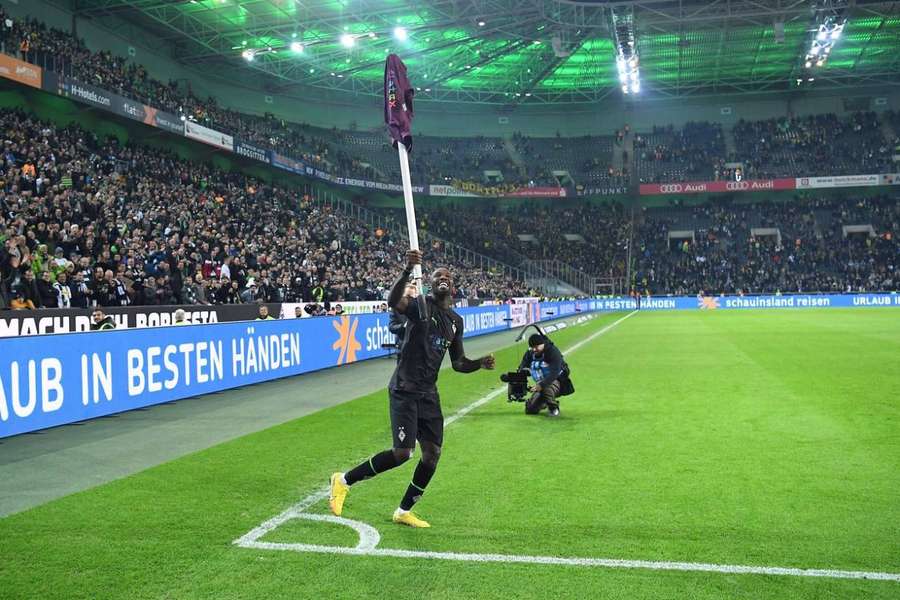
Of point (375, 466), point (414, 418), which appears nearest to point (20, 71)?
point (375, 466)

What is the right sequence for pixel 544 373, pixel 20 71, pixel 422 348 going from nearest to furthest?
pixel 422 348 → pixel 544 373 → pixel 20 71

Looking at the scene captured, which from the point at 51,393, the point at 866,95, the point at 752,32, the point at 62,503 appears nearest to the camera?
the point at 62,503

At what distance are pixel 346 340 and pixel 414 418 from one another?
14134 millimetres

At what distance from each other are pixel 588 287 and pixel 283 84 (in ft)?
89.6

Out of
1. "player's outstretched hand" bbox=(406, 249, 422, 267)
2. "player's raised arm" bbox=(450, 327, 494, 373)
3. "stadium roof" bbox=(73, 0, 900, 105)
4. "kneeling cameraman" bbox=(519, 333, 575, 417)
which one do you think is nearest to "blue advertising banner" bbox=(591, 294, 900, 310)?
"stadium roof" bbox=(73, 0, 900, 105)

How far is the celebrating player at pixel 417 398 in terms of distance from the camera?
5.86 m

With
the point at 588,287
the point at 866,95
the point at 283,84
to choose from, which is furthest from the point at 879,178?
the point at 283,84

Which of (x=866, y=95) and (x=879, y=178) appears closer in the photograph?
(x=879, y=178)

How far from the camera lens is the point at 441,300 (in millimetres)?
6070

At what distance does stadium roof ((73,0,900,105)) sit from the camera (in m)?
40.1

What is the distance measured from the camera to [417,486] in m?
5.87

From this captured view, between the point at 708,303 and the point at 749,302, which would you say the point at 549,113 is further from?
the point at 749,302

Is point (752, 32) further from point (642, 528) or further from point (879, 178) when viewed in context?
point (642, 528)

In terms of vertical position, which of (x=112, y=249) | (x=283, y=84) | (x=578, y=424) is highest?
(x=283, y=84)
